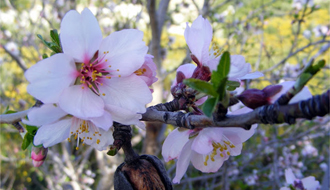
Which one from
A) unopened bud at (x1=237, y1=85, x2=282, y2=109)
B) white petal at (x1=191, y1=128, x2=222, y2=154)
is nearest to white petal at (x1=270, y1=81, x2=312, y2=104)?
unopened bud at (x1=237, y1=85, x2=282, y2=109)

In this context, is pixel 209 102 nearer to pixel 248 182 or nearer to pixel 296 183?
pixel 296 183

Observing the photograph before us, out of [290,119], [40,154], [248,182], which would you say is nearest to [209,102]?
[290,119]

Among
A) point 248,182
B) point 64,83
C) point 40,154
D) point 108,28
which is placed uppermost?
point 64,83

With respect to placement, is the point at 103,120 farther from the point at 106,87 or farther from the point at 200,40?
the point at 200,40

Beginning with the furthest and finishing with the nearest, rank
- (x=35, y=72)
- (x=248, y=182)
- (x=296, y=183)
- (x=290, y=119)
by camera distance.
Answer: (x=248, y=182) → (x=296, y=183) → (x=35, y=72) → (x=290, y=119)

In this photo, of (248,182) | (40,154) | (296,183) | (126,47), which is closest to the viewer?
(126,47)

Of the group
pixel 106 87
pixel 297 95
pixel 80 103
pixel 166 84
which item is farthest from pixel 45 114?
pixel 166 84

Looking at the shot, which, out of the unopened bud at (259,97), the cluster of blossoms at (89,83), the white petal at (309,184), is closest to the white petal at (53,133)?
the cluster of blossoms at (89,83)

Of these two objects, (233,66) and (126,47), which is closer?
(233,66)
